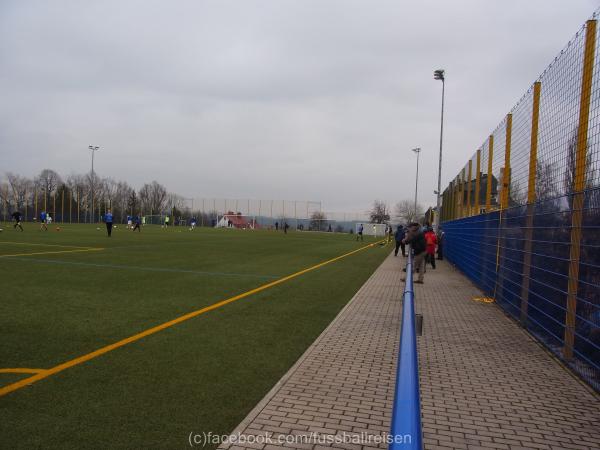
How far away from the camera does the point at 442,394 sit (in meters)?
4.30

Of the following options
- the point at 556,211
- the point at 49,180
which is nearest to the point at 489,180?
the point at 556,211

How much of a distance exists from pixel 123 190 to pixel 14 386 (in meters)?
123

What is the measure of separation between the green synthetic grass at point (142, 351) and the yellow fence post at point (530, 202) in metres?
3.05

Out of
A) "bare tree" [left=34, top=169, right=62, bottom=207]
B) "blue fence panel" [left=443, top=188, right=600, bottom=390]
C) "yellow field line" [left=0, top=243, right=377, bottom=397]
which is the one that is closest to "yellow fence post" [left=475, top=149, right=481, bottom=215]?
"blue fence panel" [left=443, top=188, right=600, bottom=390]

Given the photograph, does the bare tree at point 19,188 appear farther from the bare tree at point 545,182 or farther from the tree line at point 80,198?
the bare tree at point 545,182

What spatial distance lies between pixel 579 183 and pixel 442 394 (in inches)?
118

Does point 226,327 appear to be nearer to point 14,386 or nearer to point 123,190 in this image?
point 14,386

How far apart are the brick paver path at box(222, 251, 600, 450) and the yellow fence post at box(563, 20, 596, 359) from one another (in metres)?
0.55

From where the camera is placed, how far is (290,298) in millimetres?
9398

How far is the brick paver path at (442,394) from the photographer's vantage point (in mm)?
3439

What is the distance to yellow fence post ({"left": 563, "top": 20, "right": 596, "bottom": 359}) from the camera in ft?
17.1

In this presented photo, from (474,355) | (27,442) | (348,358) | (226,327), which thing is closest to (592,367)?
(474,355)

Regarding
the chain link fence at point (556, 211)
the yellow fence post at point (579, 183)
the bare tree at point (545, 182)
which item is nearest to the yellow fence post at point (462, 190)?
the chain link fence at point (556, 211)

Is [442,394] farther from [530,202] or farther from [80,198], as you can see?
[80,198]
